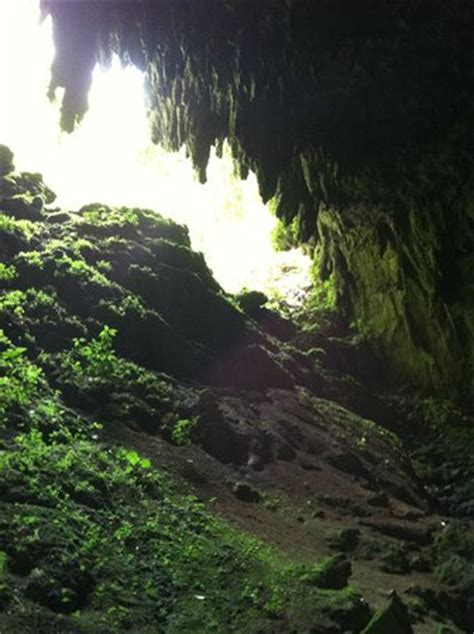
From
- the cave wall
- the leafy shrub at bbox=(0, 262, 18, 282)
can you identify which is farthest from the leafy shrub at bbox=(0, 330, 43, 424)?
the cave wall

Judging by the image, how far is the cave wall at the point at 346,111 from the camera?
1129 cm

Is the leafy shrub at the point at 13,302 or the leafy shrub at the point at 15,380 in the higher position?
the leafy shrub at the point at 13,302

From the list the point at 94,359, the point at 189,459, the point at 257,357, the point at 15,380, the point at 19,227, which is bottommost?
the point at 189,459

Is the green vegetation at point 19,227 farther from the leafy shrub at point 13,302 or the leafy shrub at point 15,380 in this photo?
the leafy shrub at point 15,380

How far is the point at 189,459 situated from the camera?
11.1 metres

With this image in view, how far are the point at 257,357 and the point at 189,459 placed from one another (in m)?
5.76

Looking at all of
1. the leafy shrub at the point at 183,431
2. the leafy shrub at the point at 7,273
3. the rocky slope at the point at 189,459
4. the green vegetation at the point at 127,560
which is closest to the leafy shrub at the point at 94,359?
the rocky slope at the point at 189,459

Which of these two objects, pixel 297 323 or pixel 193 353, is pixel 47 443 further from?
pixel 297 323

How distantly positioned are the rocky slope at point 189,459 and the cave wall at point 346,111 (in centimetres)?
288

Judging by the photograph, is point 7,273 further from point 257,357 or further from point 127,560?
point 127,560

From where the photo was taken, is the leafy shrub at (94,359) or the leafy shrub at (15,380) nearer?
the leafy shrub at (15,380)

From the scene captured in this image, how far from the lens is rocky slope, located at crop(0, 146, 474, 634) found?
262 inches

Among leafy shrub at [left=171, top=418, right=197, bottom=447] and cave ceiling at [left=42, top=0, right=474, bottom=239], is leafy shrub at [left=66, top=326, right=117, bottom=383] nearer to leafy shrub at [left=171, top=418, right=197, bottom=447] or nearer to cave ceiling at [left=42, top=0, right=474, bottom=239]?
leafy shrub at [left=171, top=418, right=197, bottom=447]

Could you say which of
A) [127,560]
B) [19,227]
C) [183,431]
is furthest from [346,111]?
[127,560]
